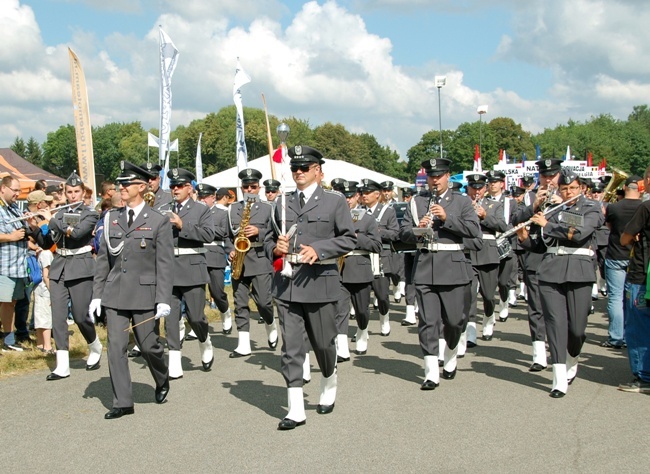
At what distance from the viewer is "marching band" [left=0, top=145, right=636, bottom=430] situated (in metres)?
7.02

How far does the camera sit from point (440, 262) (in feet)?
27.5

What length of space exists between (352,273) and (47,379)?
403 cm

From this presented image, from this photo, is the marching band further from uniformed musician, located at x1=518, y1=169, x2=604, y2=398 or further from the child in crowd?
the child in crowd

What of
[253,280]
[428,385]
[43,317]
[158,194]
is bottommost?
[428,385]

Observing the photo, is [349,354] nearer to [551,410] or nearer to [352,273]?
[352,273]

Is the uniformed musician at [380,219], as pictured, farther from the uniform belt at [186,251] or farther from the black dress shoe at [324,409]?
the black dress shoe at [324,409]

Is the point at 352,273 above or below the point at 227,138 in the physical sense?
below

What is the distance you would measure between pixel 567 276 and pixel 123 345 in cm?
451

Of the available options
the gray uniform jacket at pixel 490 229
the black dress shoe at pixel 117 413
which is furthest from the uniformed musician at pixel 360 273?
the black dress shoe at pixel 117 413

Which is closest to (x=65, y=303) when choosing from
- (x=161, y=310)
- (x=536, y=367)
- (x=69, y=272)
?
(x=69, y=272)

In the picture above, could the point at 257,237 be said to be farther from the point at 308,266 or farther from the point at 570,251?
the point at 570,251

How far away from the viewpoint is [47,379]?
8.92 m

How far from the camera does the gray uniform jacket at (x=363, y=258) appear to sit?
32.7 feet

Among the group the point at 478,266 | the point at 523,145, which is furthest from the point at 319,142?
the point at 478,266
